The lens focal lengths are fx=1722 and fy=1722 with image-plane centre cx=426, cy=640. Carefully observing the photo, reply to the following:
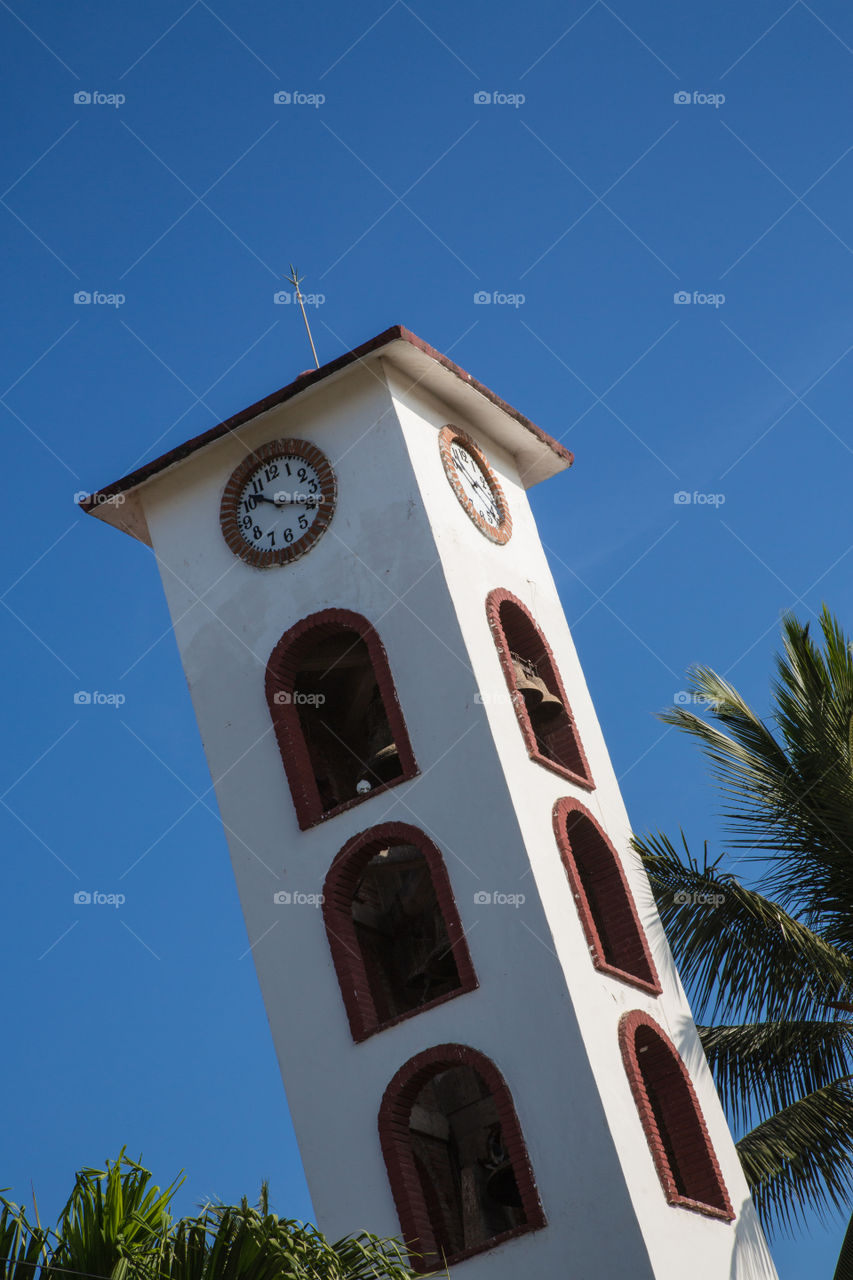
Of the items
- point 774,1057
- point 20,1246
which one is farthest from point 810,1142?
point 20,1246

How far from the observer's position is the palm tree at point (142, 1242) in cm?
955

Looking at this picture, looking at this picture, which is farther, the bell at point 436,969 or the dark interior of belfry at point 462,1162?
the bell at point 436,969

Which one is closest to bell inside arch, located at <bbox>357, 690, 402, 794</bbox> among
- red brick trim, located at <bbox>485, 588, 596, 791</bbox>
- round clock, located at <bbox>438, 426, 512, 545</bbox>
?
red brick trim, located at <bbox>485, 588, 596, 791</bbox>

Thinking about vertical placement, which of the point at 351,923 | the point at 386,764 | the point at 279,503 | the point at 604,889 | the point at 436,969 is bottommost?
the point at 436,969

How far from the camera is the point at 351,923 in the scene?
66.9 ft

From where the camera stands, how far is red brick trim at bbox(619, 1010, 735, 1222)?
1902cm

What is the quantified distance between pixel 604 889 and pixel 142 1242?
11963 millimetres

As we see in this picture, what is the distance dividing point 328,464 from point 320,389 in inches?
42.4

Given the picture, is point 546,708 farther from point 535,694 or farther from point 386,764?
point 386,764

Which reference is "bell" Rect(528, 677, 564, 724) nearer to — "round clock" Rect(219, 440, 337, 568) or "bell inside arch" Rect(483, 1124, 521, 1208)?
"round clock" Rect(219, 440, 337, 568)

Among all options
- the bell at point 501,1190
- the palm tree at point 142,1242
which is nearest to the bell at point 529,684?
the bell at point 501,1190

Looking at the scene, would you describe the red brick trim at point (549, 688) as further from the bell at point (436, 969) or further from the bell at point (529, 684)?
the bell at point (436, 969)

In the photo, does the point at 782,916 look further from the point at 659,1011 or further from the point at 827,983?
the point at 659,1011

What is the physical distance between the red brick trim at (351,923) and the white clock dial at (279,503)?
4313 mm
